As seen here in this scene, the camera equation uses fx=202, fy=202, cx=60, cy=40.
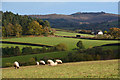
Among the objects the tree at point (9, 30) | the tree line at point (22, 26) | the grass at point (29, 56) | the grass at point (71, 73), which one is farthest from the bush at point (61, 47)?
the grass at point (71, 73)

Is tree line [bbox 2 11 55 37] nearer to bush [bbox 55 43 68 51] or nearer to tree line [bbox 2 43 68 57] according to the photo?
tree line [bbox 2 43 68 57]

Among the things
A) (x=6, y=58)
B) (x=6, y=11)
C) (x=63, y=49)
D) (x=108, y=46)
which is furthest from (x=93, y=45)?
(x=6, y=11)

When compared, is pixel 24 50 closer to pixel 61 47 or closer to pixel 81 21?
pixel 61 47

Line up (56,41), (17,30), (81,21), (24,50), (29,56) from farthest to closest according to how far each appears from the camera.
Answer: (81,21) < (56,41) < (17,30) < (24,50) < (29,56)

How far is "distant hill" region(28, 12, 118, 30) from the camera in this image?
60312 mm

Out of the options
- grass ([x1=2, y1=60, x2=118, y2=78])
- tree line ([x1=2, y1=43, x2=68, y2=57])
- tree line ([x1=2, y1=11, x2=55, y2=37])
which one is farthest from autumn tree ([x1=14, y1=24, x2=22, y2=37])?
grass ([x1=2, y1=60, x2=118, y2=78])

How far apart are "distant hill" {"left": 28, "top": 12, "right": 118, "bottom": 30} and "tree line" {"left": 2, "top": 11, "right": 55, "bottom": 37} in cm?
443

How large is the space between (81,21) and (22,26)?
99.2 feet

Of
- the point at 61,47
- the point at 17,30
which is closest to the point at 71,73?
the point at 61,47

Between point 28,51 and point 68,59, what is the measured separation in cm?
1232

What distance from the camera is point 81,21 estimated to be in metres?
75.2

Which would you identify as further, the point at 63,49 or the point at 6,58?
the point at 63,49

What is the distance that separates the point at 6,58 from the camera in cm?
4397

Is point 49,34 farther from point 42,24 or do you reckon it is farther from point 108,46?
point 108,46
